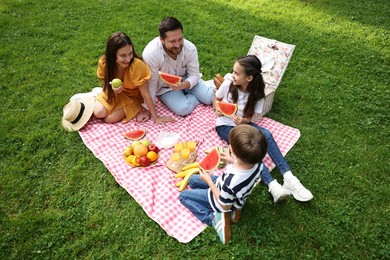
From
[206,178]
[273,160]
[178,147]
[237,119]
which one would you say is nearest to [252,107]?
[237,119]

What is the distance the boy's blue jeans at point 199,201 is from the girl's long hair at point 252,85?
120 centimetres

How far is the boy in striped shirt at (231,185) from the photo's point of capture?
275 cm

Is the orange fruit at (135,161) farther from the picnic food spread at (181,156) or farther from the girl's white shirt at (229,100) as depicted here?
the girl's white shirt at (229,100)

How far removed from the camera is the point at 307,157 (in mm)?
4301

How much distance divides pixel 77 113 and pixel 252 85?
8.47 feet

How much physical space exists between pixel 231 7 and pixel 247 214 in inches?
244

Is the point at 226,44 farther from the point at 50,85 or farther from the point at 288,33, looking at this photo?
the point at 50,85

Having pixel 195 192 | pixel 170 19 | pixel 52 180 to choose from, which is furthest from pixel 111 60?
pixel 195 192

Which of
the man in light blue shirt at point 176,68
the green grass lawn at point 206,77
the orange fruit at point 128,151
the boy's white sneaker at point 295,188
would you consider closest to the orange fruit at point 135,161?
the orange fruit at point 128,151

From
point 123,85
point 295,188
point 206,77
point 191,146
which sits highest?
point 123,85

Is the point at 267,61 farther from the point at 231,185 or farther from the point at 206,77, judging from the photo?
the point at 231,185

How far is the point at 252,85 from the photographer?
160 inches

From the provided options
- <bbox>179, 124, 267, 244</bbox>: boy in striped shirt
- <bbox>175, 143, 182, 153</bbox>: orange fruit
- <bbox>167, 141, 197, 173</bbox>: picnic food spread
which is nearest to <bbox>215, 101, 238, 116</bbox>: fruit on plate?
<bbox>167, 141, 197, 173</bbox>: picnic food spread

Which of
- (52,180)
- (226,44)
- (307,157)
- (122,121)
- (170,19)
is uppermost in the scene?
(170,19)
